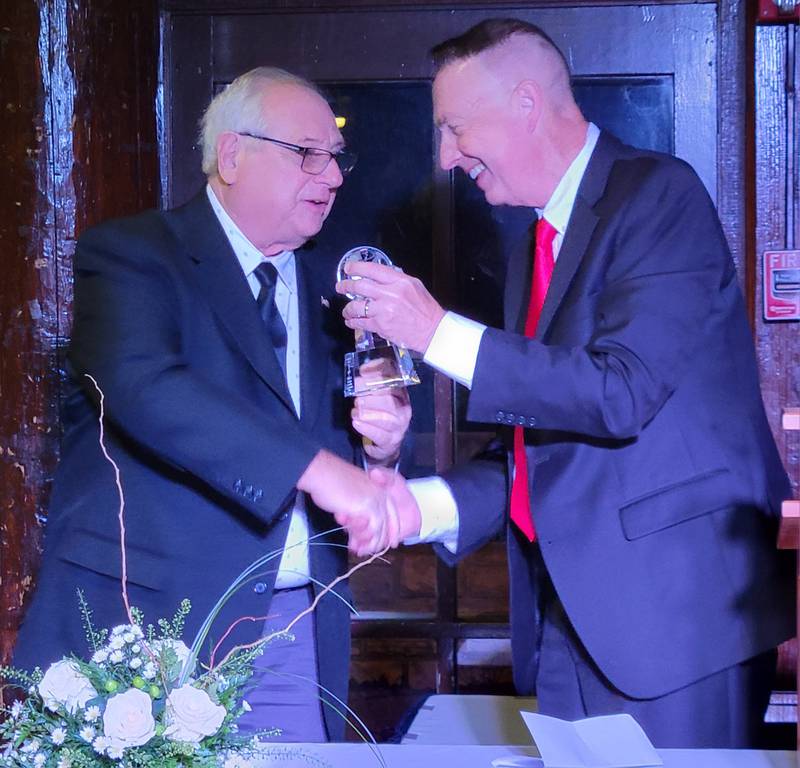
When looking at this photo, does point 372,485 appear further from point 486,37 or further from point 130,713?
point 130,713

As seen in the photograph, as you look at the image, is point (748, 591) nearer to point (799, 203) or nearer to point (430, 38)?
Result: point (799, 203)

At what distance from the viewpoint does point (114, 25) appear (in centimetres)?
218

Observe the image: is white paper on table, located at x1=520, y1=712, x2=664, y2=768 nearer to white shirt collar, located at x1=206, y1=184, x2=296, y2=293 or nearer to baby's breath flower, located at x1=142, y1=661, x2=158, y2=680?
baby's breath flower, located at x1=142, y1=661, x2=158, y2=680

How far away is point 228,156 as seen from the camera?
1.97 metres

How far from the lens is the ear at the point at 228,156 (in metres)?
1.96

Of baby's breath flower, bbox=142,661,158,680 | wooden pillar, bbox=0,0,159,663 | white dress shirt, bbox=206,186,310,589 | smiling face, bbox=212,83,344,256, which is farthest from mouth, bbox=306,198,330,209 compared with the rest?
baby's breath flower, bbox=142,661,158,680

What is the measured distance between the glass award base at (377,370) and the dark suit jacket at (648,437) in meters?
0.24

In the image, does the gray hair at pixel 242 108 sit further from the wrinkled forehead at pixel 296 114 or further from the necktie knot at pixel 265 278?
the necktie knot at pixel 265 278

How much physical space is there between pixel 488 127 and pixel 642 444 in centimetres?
57

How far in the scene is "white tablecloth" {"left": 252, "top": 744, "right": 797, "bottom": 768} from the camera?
1.22 metres

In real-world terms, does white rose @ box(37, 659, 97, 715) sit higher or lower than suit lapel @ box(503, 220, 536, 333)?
lower

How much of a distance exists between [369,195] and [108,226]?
0.72 m

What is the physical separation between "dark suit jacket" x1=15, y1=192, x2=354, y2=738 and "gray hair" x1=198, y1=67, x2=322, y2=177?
16cm

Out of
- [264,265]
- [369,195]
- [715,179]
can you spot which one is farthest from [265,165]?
[715,179]
